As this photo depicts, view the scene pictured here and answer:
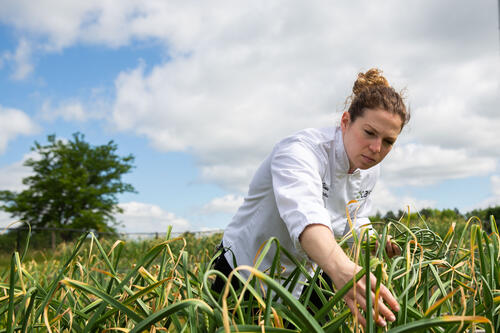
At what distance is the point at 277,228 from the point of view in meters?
1.92

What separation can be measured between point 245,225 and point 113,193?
Answer: 25966 millimetres

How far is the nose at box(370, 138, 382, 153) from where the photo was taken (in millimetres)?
1655

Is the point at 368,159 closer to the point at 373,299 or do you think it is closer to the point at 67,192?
the point at 373,299

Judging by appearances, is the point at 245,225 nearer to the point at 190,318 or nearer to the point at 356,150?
the point at 356,150

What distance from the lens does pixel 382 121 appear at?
167 cm

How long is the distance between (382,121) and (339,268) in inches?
33.8

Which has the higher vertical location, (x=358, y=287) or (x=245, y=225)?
(x=245, y=225)

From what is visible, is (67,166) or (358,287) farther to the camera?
(67,166)

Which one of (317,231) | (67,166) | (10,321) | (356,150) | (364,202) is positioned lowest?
(10,321)

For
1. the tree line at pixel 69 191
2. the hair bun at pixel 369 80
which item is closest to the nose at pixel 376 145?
the hair bun at pixel 369 80

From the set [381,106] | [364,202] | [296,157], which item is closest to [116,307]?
[296,157]

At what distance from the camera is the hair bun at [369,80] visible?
2150 millimetres

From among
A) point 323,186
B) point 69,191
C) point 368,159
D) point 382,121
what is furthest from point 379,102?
point 69,191

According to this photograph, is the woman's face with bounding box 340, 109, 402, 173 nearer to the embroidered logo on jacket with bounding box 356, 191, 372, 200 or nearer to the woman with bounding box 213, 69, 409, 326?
the woman with bounding box 213, 69, 409, 326
